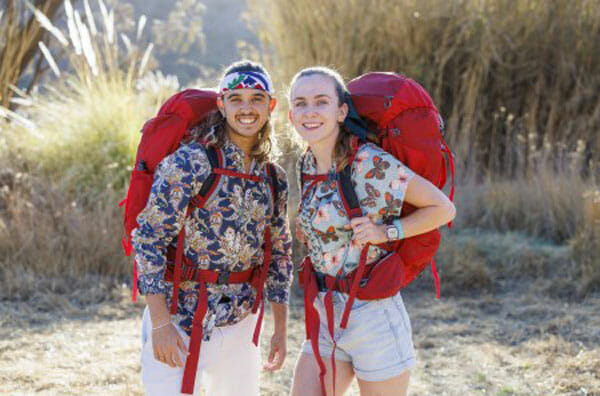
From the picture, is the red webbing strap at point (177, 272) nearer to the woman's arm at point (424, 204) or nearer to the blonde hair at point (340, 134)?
the blonde hair at point (340, 134)

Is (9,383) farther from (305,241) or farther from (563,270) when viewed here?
(563,270)

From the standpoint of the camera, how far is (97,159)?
666cm

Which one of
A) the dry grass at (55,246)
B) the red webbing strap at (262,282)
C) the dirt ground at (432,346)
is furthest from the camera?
the dry grass at (55,246)

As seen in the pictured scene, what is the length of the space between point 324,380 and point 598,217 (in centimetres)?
383

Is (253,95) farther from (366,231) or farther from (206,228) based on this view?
(366,231)

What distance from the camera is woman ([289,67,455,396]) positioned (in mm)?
2418

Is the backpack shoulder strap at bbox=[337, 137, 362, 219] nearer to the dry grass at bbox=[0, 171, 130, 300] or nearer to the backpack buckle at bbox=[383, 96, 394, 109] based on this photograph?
the backpack buckle at bbox=[383, 96, 394, 109]

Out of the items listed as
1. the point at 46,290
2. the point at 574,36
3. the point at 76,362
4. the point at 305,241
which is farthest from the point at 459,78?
the point at 305,241

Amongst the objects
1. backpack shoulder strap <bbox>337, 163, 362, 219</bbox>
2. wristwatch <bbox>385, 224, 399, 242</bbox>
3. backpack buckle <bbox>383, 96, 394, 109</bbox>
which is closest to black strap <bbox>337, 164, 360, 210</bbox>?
backpack shoulder strap <bbox>337, 163, 362, 219</bbox>

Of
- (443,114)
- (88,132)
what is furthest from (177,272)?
(443,114)

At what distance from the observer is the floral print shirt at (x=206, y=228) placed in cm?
235

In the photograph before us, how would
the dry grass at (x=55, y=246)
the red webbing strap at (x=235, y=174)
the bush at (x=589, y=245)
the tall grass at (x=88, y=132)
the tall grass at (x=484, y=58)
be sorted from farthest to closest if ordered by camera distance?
the tall grass at (x=484, y=58) < the tall grass at (x=88, y=132) < the dry grass at (x=55, y=246) < the bush at (x=589, y=245) < the red webbing strap at (x=235, y=174)

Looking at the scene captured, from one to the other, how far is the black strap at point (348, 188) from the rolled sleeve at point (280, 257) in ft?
1.06

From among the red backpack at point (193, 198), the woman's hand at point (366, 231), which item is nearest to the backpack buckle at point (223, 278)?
the red backpack at point (193, 198)
